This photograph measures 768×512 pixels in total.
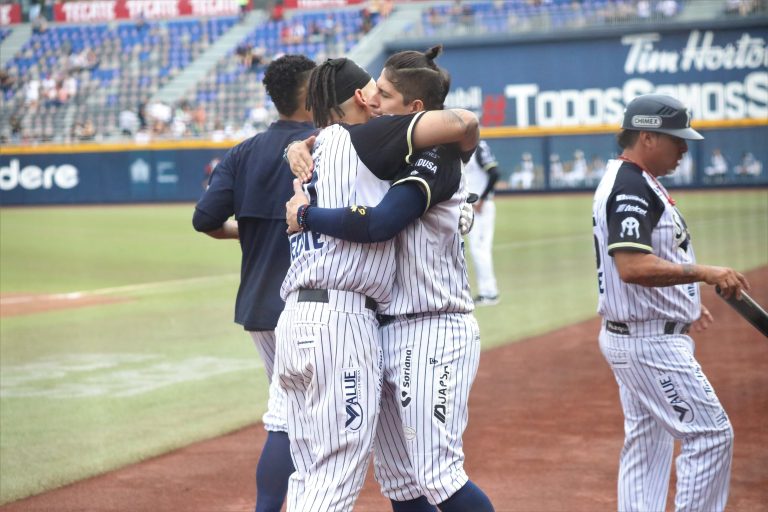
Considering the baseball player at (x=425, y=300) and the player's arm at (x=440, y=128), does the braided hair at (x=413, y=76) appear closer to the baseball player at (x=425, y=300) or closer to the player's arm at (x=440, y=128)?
the baseball player at (x=425, y=300)

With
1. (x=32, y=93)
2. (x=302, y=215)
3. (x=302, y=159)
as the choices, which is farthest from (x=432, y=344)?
(x=32, y=93)

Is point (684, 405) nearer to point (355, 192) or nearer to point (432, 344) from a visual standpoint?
point (432, 344)

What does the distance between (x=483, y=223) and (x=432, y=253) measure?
7901 millimetres

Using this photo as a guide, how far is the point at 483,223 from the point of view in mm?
10867

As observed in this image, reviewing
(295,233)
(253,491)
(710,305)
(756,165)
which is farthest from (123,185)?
(295,233)

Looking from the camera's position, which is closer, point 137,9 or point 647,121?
point 647,121

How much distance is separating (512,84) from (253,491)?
28.5m

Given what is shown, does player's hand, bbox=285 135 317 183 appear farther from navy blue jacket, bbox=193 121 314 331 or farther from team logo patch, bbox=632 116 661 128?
team logo patch, bbox=632 116 661 128

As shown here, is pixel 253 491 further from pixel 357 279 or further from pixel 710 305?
pixel 710 305

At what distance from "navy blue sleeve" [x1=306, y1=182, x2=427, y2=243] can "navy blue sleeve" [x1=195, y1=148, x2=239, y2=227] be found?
1024mm

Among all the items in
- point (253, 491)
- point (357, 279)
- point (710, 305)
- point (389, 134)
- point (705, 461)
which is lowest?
point (710, 305)

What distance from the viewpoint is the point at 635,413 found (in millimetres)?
3854

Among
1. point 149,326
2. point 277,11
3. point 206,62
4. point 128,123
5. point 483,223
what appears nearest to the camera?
point 149,326

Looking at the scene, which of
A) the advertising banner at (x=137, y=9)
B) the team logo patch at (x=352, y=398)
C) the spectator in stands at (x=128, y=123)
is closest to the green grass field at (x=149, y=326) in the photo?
the team logo patch at (x=352, y=398)
